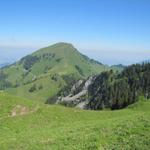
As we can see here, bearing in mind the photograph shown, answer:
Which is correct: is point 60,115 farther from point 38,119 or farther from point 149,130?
point 149,130

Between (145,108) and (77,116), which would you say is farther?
(145,108)

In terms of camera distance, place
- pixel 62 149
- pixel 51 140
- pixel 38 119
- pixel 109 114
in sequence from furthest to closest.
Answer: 1. pixel 109 114
2. pixel 38 119
3. pixel 51 140
4. pixel 62 149

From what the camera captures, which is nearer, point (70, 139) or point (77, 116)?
point (70, 139)

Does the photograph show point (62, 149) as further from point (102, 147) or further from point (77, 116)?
point (77, 116)

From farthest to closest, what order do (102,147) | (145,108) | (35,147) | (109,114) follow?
1. (145,108)
2. (109,114)
3. (35,147)
4. (102,147)

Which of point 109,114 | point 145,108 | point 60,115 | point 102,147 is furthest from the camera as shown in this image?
point 145,108

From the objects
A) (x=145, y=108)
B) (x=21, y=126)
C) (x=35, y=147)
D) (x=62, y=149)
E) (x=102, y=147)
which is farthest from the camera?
(x=145, y=108)

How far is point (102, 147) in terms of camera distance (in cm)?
1986

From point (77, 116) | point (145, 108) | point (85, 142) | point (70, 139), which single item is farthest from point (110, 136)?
point (145, 108)

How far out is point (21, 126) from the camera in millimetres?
39656

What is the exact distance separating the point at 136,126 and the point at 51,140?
717cm

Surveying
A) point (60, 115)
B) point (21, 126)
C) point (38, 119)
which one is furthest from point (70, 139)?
point (60, 115)

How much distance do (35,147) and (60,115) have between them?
24.6 m

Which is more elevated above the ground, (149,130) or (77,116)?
(149,130)
